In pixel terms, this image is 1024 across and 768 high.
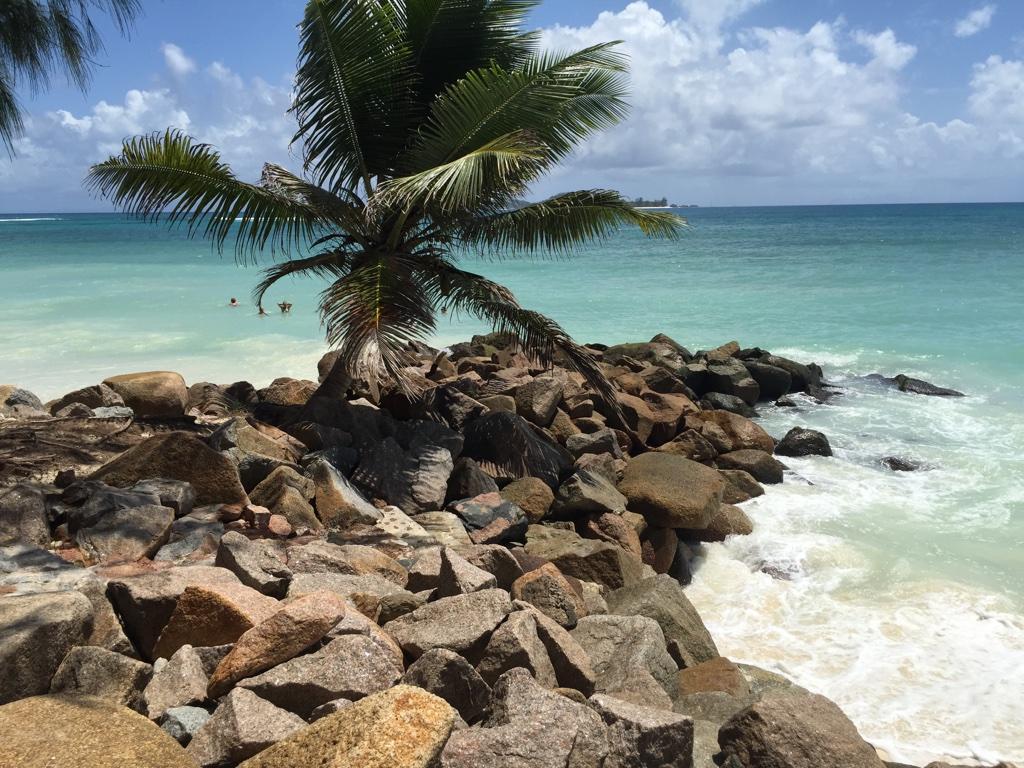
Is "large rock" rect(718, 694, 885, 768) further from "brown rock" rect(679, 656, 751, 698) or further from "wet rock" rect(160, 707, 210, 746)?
"wet rock" rect(160, 707, 210, 746)

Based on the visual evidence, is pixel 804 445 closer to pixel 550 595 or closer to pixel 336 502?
pixel 336 502

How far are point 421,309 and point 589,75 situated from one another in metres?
3.08

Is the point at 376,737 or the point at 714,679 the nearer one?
the point at 376,737

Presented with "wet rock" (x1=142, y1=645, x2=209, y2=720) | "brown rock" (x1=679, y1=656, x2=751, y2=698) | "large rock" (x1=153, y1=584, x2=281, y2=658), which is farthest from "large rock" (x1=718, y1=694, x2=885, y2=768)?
"wet rock" (x1=142, y1=645, x2=209, y2=720)

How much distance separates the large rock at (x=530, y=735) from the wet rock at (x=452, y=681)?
0.12m

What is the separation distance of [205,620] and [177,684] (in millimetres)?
410

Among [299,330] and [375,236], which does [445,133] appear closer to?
[375,236]

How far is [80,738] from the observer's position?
2941 mm

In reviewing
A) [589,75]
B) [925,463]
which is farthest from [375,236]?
[925,463]

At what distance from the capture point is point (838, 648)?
6.25m

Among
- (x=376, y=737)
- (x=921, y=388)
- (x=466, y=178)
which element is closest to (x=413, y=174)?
(x=466, y=178)

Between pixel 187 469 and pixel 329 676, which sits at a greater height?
pixel 187 469

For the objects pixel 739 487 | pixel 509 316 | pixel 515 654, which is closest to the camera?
pixel 515 654

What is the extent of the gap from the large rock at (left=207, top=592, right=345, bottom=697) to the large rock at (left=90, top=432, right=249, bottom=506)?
2.52 meters
